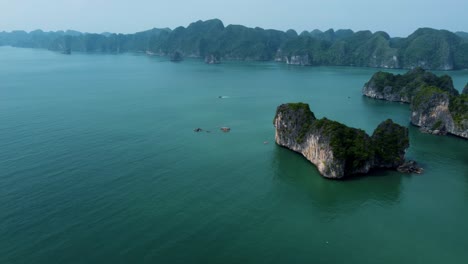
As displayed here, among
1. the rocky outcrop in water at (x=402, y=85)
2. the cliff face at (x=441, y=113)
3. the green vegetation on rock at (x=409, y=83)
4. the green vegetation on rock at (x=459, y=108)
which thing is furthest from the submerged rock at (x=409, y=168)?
the rocky outcrop in water at (x=402, y=85)

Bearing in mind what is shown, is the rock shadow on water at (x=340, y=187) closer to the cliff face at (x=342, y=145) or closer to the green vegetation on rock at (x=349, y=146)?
the cliff face at (x=342, y=145)

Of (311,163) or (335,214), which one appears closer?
(335,214)

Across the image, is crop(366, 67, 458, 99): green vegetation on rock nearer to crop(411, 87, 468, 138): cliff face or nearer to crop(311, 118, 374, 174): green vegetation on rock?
crop(411, 87, 468, 138): cliff face

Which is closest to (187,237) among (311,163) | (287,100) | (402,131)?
(311,163)

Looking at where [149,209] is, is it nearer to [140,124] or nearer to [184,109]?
[140,124]

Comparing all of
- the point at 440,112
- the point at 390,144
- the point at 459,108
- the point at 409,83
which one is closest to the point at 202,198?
the point at 390,144

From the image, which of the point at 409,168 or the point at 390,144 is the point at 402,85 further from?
the point at 409,168
